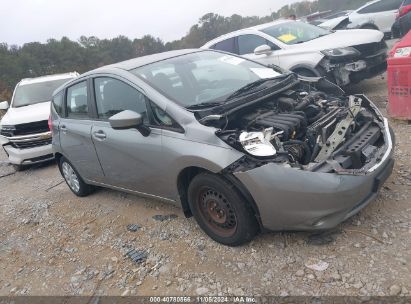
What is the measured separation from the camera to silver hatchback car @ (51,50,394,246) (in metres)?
3.07

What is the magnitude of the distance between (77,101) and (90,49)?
1577 inches

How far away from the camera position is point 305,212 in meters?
3.05

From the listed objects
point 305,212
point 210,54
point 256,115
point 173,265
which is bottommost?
point 173,265

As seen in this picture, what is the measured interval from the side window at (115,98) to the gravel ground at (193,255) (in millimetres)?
1238

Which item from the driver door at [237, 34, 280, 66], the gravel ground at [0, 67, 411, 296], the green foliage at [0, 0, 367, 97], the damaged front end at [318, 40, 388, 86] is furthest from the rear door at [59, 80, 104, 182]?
the green foliage at [0, 0, 367, 97]

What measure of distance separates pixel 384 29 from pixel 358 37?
706cm

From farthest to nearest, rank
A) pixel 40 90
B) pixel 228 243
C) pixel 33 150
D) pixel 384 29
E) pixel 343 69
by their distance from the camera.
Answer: pixel 384 29 → pixel 40 90 → pixel 33 150 → pixel 343 69 → pixel 228 243

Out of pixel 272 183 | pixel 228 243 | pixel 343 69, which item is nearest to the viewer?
pixel 272 183

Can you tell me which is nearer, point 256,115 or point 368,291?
point 368,291

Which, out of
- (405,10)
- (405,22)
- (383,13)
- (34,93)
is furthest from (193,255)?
(383,13)

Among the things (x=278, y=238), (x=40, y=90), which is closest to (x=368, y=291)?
(x=278, y=238)

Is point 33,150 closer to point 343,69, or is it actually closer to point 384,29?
point 343,69

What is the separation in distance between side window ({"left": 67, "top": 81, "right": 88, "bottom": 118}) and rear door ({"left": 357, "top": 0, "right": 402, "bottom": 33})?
457 inches

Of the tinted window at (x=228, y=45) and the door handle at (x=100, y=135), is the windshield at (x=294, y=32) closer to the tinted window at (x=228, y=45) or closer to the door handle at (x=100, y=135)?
the tinted window at (x=228, y=45)
